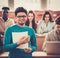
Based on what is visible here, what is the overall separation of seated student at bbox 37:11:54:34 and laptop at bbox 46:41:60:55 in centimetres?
246

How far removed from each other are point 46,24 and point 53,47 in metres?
2.80

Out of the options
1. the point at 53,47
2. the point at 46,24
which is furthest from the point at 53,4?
the point at 53,47

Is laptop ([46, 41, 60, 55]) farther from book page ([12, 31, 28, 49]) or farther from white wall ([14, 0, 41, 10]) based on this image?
white wall ([14, 0, 41, 10])

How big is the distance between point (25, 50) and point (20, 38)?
5.1 inches

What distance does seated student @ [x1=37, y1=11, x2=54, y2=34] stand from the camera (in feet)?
15.9

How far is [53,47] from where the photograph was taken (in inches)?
88.4

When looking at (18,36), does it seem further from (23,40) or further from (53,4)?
(53,4)

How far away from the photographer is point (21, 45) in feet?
6.23

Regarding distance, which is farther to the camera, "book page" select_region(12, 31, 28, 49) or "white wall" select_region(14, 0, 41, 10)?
"white wall" select_region(14, 0, 41, 10)

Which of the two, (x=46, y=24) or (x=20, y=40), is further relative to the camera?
(x=46, y=24)

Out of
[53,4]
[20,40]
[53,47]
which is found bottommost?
[53,47]

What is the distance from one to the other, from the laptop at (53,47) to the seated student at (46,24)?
2.46 metres

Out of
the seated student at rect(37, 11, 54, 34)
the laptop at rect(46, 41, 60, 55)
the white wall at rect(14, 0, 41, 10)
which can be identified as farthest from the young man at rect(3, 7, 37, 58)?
the white wall at rect(14, 0, 41, 10)

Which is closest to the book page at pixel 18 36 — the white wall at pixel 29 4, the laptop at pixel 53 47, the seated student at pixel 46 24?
the laptop at pixel 53 47
